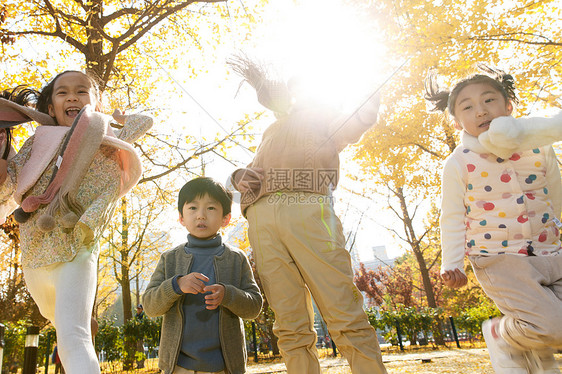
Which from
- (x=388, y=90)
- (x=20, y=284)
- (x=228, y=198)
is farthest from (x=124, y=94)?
(x=20, y=284)

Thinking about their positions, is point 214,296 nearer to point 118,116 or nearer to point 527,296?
point 118,116

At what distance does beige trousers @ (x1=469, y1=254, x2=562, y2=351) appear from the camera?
Result: 1548 millimetres

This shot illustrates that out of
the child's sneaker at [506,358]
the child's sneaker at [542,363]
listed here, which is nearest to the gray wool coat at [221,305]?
the child's sneaker at [506,358]

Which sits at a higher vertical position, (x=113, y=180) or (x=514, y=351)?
(x=113, y=180)

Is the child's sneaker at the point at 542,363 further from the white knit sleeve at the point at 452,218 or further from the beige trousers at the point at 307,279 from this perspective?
the beige trousers at the point at 307,279

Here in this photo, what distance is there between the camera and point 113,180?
1891 mm

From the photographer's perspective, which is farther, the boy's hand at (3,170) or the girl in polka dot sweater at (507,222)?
the boy's hand at (3,170)

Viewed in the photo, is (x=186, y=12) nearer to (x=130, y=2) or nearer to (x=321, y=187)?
(x=130, y=2)

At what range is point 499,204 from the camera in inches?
71.6

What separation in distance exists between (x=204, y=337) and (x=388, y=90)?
553 cm

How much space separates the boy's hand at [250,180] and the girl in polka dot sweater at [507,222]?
0.97m

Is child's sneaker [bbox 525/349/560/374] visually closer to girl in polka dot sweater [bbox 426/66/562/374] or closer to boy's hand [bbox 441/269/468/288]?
girl in polka dot sweater [bbox 426/66/562/374]

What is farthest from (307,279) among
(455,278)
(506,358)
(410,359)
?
(410,359)

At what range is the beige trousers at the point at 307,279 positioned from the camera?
1.73m
